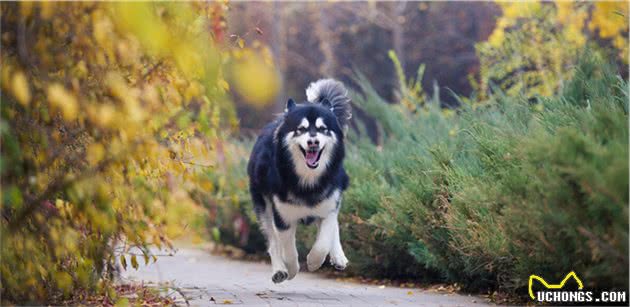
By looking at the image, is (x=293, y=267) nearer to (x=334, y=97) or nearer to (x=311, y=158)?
(x=311, y=158)

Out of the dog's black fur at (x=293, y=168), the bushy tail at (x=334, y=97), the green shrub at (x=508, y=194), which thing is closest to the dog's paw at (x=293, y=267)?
the dog's black fur at (x=293, y=168)

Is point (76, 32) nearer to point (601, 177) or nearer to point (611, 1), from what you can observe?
point (601, 177)

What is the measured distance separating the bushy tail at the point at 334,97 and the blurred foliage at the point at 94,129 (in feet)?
9.02

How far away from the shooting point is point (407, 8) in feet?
116

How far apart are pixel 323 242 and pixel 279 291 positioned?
68 centimetres

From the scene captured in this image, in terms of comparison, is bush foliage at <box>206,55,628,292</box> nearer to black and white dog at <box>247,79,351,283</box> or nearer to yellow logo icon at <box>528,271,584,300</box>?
yellow logo icon at <box>528,271,584,300</box>

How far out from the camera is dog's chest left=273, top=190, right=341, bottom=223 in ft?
27.3

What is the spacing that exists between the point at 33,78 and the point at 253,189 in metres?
4.45

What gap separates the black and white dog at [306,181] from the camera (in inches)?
321

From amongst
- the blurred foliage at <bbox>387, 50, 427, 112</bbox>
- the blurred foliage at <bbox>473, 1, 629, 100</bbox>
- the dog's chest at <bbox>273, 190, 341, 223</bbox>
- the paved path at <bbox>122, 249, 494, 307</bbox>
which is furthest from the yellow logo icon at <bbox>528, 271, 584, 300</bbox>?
the blurred foliage at <bbox>473, 1, 629, 100</bbox>

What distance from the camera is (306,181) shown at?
8.32 meters

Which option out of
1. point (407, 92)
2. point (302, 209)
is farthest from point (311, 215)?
point (407, 92)

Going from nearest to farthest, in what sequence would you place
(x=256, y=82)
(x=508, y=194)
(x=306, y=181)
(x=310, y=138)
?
(x=256, y=82), (x=508, y=194), (x=310, y=138), (x=306, y=181)

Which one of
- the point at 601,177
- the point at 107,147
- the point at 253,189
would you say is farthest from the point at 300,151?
the point at 601,177
